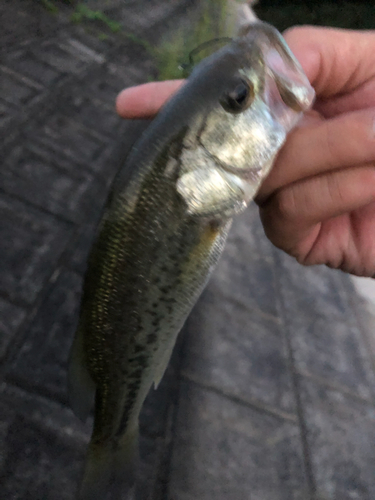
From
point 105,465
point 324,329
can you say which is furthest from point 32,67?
point 324,329

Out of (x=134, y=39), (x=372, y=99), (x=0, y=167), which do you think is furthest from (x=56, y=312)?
(x=134, y=39)

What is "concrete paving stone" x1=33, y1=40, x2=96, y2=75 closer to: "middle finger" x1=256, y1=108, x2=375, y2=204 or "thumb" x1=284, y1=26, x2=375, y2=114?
"thumb" x1=284, y1=26, x2=375, y2=114

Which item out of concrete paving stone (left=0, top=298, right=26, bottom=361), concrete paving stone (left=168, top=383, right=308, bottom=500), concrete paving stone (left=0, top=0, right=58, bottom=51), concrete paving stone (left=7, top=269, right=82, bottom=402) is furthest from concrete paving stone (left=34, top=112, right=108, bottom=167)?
concrete paving stone (left=168, top=383, right=308, bottom=500)

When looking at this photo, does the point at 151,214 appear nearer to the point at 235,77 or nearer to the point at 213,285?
the point at 235,77

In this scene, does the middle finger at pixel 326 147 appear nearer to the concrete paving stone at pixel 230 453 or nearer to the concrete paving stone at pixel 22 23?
the concrete paving stone at pixel 230 453

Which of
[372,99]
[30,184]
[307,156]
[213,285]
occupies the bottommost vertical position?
[213,285]

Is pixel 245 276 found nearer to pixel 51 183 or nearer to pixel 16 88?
pixel 51 183

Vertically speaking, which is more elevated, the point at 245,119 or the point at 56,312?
the point at 245,119
